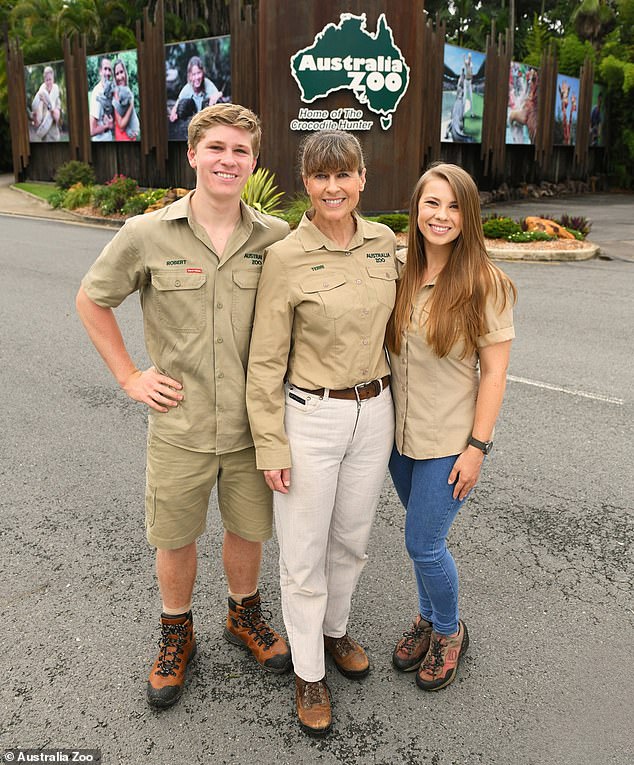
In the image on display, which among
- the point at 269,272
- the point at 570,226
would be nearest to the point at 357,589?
the point at 269,272

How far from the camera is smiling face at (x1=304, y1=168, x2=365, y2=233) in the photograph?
2.44 metres

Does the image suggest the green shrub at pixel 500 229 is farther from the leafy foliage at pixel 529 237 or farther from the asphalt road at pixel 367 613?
the asphalt road at pixel 367 613

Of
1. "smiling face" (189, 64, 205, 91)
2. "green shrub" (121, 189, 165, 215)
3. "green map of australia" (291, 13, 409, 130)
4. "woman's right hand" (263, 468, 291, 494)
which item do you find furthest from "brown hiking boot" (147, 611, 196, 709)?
"smiling face" (189, 64, 205, 91)

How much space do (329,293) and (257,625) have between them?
145cm

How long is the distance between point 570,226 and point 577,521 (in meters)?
14.4

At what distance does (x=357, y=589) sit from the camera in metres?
3.46

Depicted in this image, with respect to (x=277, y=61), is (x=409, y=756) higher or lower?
lower

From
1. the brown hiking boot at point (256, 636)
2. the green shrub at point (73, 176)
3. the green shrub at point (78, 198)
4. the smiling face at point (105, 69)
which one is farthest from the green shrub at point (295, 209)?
the brown hiking boot at point (256, 636)

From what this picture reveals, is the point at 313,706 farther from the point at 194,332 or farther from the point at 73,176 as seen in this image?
the point at 73,176

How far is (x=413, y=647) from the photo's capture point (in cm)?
293

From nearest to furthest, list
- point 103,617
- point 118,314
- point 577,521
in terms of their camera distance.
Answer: point 103,617 < point 577,521 < point 118,314

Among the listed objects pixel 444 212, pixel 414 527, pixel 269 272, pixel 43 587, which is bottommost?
pixel 43 587

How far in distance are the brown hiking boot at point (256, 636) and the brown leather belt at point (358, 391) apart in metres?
1.03

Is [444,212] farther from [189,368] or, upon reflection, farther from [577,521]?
[577,521]
